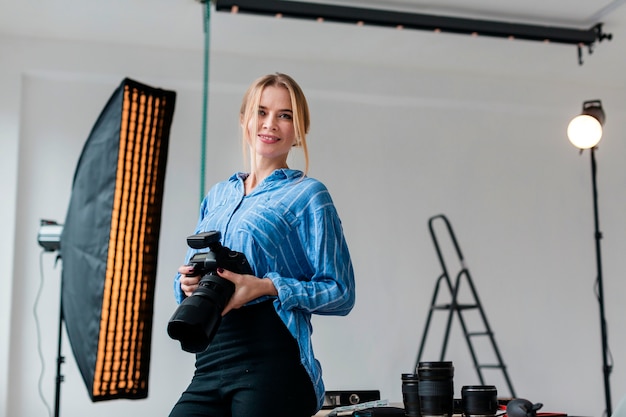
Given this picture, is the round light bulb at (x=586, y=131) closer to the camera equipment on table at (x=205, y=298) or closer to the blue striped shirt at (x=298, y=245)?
the blue striped shirt at (x=298, y=245)

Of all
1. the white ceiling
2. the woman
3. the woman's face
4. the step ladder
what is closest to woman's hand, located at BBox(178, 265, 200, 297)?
the woman

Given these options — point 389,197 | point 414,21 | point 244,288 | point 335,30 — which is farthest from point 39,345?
point 244,288

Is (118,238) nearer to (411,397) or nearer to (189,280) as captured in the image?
(189,280)

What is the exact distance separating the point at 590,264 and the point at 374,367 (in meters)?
1.79

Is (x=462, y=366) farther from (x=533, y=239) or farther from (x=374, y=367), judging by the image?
(x=533, y=239)

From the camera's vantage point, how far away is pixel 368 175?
547 cm

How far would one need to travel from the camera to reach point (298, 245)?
132 cm

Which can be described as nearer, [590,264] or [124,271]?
[124,271]

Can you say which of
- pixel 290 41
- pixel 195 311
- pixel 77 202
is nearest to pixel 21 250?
pixel 290 41

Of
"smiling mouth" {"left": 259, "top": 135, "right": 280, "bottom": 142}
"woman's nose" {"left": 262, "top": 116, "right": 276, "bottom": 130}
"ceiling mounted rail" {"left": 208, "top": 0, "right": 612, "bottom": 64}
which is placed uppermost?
"ceiling mounted rail" {"left": 208, "top": 0, "right": 612, "bottom": 64}

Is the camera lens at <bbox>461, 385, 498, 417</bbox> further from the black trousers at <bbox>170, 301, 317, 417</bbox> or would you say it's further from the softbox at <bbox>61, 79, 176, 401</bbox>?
the softbox at <bbox>61, 79, 176, 401</bbox>

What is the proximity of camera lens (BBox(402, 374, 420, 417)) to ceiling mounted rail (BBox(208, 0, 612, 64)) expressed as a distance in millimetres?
3005

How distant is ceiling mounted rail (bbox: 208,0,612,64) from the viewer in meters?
4.35

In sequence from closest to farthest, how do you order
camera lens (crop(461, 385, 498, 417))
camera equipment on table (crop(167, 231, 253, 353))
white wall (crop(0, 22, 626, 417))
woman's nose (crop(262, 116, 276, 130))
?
camera equipment on table (crop(167, 231, 253, 353)) → woman's nose (crop(262, 116, 276, 130)) → camera lens (crop(461, 385, 498, 417)) → white wall (crop(0, 22, 626, 417))
